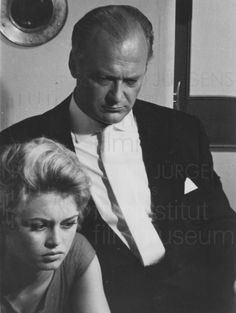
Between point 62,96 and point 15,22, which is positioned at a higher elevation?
point 15,22

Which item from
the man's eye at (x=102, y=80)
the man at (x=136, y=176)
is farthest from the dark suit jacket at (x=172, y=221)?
the man's eye at (x=102, y=80)

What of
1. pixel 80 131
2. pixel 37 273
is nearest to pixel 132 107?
pixel 80 131

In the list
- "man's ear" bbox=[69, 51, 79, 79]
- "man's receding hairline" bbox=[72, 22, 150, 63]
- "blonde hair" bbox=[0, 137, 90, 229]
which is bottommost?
"blonde hair" bbox=[0, 137, 90, 229]

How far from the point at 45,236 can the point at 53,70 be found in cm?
50

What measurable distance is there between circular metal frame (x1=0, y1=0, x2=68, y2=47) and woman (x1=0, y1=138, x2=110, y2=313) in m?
0.31

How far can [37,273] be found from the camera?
1414 millimetres

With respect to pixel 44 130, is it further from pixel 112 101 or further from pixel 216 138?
pixel 216 138

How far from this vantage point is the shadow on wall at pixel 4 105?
143 centimetres

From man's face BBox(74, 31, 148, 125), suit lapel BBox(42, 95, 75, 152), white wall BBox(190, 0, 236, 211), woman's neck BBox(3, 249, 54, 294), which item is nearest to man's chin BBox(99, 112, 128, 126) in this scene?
man's face BBox(74, 31, 148, 125)

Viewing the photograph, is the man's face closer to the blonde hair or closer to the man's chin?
the man's chin

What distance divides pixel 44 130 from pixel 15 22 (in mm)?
338

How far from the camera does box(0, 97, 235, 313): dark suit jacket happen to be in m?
1.43

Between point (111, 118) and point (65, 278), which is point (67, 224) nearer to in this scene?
point (65, 278)

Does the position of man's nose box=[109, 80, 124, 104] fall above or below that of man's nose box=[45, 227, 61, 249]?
above
